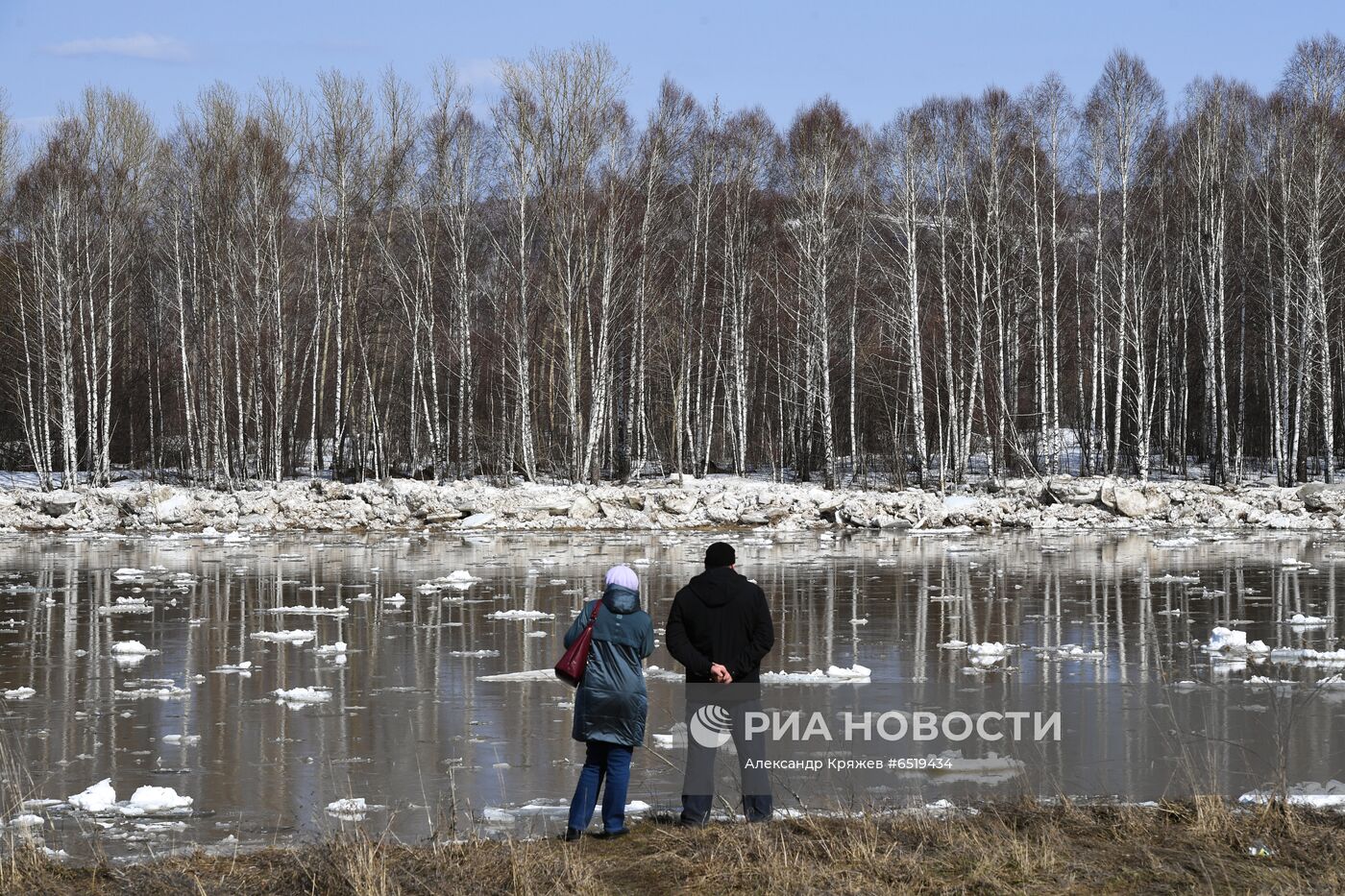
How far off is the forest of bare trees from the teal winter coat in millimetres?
31101

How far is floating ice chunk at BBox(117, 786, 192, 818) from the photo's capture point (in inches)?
295

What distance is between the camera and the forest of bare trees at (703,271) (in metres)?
39.2

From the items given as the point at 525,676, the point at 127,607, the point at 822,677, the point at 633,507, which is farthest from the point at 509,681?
the point at 633,507

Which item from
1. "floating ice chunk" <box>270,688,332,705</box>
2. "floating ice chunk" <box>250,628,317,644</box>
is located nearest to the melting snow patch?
"floating ice chunk" <box>270,688,332,705</box>

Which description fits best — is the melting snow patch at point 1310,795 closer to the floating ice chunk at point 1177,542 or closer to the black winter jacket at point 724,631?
the black winter jacket at point 724,631

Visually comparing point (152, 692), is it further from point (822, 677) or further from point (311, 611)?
point (822, 677)

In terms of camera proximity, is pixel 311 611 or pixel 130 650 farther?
pixel 311 611

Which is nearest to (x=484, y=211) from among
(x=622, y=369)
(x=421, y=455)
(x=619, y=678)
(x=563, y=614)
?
(x=622, y=369)

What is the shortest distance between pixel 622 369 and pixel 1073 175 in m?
16.6

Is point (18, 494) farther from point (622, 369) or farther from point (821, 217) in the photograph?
point (821, 217)

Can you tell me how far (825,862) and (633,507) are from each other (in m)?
29.5

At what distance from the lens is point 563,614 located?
1653cm

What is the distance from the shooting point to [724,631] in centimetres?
707

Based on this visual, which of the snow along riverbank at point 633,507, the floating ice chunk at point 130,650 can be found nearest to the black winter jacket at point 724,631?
the floating ice chunk at point 130,650
